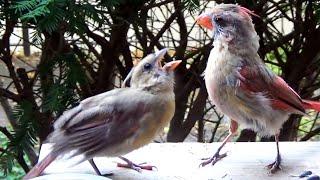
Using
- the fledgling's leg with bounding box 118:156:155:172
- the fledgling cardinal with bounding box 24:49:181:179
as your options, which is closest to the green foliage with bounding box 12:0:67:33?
the fledgling cardinal with bounding box 24:49:181:179

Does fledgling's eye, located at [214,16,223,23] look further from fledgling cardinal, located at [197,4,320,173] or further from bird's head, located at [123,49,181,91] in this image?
bird's head, located at [123,49,181,91]

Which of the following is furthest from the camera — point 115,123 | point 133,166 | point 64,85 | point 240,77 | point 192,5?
point 64,85

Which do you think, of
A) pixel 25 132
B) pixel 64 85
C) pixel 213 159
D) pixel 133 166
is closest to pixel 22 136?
pixel 25 132

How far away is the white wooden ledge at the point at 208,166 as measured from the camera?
1.99m

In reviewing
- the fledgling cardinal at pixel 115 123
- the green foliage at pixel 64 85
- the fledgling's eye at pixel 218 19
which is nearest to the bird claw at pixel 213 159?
the fledgling cardinal at pixel 115 123

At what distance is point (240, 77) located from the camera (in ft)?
6.22

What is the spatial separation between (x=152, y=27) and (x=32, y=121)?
2.28 feet

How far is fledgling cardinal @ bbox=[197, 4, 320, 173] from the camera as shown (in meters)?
1.90

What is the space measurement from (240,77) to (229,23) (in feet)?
0.46

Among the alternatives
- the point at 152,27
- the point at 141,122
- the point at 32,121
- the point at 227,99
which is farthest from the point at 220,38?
the point at 152,27

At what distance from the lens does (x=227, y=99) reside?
191cm

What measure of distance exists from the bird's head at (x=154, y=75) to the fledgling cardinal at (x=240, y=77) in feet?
Result: 0.41

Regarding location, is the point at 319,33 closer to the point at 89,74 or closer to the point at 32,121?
the point at 89,74

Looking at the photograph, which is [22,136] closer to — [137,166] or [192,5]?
[137,166]
